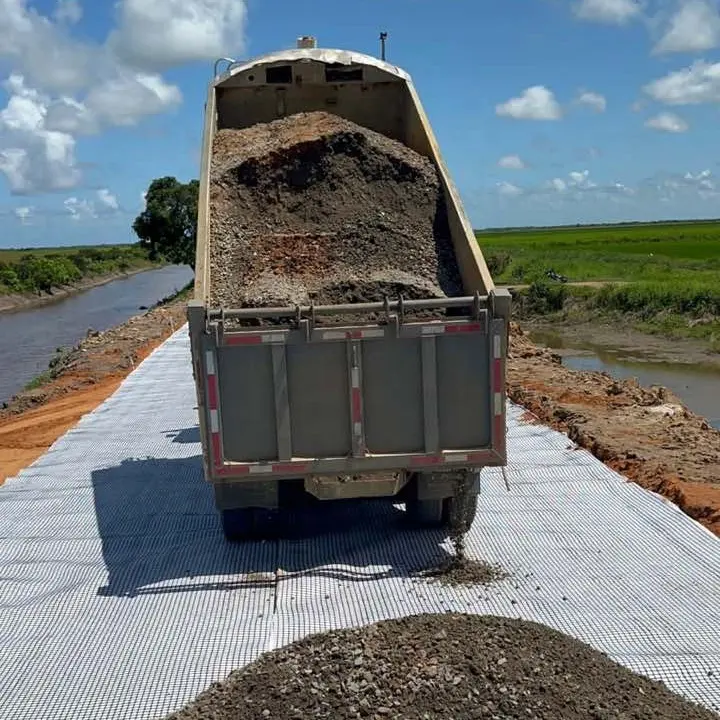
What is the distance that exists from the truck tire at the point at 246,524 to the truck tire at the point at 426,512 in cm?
110

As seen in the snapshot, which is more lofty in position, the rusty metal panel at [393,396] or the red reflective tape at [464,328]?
the red reflective tape at [464,328]

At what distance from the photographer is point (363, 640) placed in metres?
4.37

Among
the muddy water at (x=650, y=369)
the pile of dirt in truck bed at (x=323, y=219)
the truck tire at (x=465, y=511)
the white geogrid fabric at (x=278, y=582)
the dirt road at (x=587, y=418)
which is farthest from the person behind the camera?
the muddy water at (x=650, y=369)

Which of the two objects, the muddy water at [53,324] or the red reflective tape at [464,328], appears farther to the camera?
the muddy water at [53,324]

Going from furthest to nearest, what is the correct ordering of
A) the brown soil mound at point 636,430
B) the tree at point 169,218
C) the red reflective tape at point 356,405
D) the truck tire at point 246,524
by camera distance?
the tree at point 169,218
the brown soil mound at point 636,430
the truck tire at point 246,524
the red reflective tape at point 356,405

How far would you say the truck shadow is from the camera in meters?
6.04

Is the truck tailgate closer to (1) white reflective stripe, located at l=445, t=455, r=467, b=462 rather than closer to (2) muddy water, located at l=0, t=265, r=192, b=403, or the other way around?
(1) white reflective stripe, located at l=445, t=455, r=467, b=462

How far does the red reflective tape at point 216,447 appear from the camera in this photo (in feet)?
19.0

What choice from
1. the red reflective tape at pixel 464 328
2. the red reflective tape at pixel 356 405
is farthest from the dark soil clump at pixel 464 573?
the red reflective tape at pixel 464 328

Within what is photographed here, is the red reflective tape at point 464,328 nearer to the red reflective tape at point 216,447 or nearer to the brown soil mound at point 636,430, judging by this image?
the red reflective tape at point 216,447

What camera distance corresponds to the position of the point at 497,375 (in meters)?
5.87

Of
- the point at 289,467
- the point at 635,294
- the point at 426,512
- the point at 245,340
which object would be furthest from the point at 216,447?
the point at 635,294

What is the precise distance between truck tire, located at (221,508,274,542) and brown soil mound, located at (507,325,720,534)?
3586 millimetres

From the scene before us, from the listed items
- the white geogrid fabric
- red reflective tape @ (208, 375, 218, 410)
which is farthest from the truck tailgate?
the white geogrid fabric
